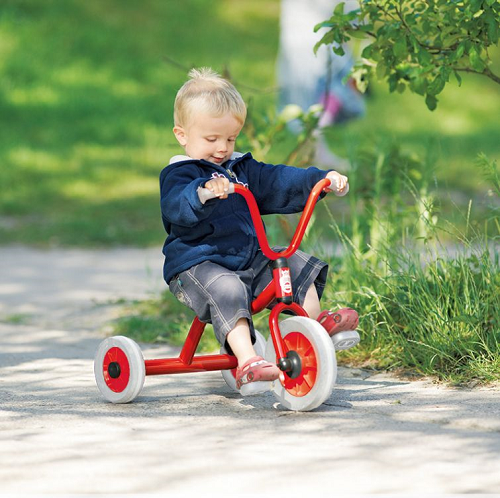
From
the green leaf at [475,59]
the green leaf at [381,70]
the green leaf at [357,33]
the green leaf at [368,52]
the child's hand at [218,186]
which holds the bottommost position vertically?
the child's hand at [218,186]

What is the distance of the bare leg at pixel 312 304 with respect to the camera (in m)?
4.29

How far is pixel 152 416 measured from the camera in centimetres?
403

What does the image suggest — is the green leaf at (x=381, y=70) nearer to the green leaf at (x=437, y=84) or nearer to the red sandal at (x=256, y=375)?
the green leaf at (x=437, y=84)

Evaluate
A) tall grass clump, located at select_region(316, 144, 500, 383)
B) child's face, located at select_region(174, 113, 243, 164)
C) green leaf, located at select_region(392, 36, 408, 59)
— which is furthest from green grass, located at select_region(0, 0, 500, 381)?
child's face, located at select_region(174, 113, 243, 164)

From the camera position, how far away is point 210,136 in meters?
4.20

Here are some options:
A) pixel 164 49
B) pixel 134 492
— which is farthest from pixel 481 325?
pixel 164 49

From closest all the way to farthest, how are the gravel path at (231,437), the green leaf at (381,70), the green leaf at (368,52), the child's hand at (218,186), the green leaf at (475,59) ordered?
the gravel path at (231,437)
the child's hand at (218,186)
the green leaf at (475,59)
the green leaf at (368,52)
the green leaf at (381,70)

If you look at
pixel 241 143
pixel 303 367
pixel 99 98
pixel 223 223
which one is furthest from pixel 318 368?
pixel 99 98

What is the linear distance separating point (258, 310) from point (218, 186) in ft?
2.06

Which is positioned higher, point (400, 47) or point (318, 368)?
point (400, 47)

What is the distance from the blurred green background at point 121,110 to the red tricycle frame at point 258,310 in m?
2.65

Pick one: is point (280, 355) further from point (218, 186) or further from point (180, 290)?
point (218, 186)

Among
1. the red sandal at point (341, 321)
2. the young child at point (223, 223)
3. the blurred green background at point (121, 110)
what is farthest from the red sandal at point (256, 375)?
the blurred green background at point (121, 110)

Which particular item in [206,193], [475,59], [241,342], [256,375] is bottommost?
[256,375]
